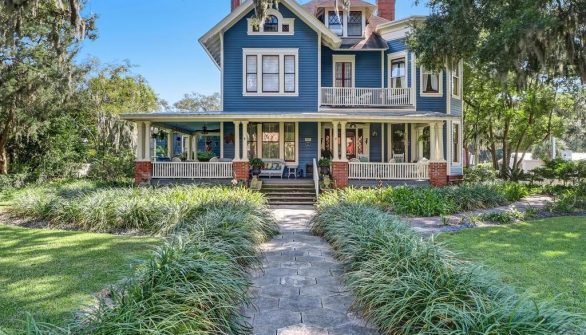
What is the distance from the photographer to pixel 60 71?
16.5 metres

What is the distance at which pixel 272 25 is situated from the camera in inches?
675

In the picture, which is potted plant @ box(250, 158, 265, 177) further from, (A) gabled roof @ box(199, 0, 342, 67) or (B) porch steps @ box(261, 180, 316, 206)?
(A) gabled roof @ box(199, 0, 342, 67)

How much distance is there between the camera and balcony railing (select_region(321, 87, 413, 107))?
57.0ft

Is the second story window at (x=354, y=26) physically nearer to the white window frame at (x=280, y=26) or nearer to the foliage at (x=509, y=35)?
the white window frame at (x=280, y=26)

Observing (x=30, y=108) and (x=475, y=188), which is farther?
(x=30, y=108)

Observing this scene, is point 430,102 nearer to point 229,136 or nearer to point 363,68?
point 363,68

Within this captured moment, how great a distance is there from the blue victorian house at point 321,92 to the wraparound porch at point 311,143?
0.15 feet

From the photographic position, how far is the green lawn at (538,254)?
15.6 ft

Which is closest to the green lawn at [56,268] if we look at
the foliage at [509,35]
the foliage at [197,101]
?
the foliage at [509,35]

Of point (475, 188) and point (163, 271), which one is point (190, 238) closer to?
→ point (163, 271)

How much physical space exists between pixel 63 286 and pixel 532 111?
22711 millimetres

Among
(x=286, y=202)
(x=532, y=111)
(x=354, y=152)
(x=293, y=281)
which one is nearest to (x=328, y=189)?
(x=286, y=202)

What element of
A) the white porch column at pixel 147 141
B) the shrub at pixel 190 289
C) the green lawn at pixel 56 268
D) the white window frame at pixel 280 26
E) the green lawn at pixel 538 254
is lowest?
the green lawn at pixel 56 268

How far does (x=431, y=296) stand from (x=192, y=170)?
13.1 metres
